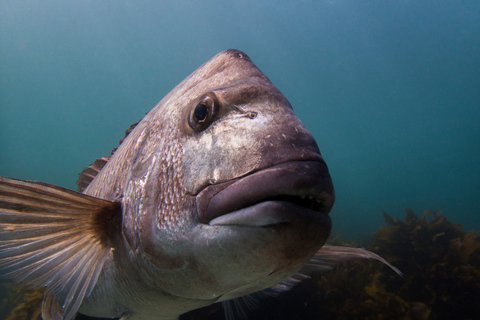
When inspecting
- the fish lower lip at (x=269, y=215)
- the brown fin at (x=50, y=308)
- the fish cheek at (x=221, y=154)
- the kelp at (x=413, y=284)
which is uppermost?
the fish cheek at (x=221, y=154)

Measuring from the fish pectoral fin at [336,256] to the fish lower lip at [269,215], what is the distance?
3.14 feet

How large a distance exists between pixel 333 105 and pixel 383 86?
58.1ft

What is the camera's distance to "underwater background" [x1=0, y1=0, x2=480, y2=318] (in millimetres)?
60594

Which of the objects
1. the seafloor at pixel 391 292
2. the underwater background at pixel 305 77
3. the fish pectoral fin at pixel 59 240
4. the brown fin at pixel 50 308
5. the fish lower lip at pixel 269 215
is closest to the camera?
the fish lower lip at pixel 269 215

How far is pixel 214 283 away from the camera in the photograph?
103 centimetres

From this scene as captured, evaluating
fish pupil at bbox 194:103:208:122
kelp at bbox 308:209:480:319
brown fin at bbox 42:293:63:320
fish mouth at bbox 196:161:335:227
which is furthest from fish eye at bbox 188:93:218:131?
kelp at bbox 308:209:480:319

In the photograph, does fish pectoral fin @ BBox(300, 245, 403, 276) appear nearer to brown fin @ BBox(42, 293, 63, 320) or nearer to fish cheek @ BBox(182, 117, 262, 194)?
fish cheek @ BBox(182, 117, 262, 194)

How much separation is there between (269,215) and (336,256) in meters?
1.21

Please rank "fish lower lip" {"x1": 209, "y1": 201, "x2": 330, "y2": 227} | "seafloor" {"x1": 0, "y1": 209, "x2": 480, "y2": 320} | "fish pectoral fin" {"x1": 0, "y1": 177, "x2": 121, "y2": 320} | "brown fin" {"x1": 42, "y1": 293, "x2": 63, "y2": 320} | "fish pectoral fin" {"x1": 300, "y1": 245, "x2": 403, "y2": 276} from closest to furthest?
1. "fish lower lip" {"x1": 209, "y1": 201, "x2": 330, "y2": 227}
2. "fish pectoral fin" {"x1": 0, "y1": 177, "x2": 121, "y2": 320}
3. "fish pectoral fin" {"x1": 300, "y1": 245, "x2": 403, "y2": 276}
4. "brown fin" {"x1": 42, "y1": 293, "x2": 63, "y2": 320}
5. "seafloor" {"x1": 0, "y1": 209, "x2": 480, "y2": 320}

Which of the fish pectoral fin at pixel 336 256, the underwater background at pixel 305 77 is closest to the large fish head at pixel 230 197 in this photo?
the fish pectoral fin at pixel 336 256

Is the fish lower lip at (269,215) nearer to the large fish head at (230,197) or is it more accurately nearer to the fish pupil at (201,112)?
the large fish head at (230,197)

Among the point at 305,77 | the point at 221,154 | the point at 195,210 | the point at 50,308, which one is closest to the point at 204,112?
the point at 221,154

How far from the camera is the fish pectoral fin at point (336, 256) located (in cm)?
163

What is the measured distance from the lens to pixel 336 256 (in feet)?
5.72
